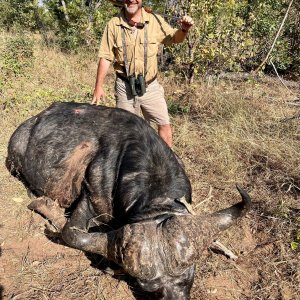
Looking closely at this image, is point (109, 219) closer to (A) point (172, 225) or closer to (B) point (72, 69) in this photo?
(A) point (172, 225)

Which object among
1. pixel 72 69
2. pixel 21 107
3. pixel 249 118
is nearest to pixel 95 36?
pixel 72 69

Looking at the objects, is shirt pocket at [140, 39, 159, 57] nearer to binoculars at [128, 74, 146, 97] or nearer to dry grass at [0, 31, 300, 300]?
binoculars at [128, 74, 146, 97]

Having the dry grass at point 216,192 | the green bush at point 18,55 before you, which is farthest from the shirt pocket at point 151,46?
the green bush at point 18,55

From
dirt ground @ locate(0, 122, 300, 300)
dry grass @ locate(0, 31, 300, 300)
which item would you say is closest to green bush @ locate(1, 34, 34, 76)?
dry grass @ locate(0, 31, 300, 300)

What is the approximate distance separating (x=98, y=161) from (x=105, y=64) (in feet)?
5.26

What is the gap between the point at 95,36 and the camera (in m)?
10.8

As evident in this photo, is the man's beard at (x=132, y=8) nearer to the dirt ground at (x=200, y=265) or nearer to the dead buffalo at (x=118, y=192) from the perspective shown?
the dead buffalo at (x=118, y=192)

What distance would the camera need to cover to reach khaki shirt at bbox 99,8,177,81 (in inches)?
189

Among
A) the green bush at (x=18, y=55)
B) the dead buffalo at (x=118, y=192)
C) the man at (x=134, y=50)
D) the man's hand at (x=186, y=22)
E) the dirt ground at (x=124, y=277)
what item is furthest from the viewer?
the green bush at (x=18, y=55)

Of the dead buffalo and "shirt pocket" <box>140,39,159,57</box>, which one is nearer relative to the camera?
the dead buffalo

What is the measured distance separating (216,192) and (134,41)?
2.19 meters

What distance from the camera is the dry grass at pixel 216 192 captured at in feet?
11.3

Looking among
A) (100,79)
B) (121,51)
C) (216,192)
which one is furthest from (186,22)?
(216,192)

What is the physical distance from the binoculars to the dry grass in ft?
4.14
